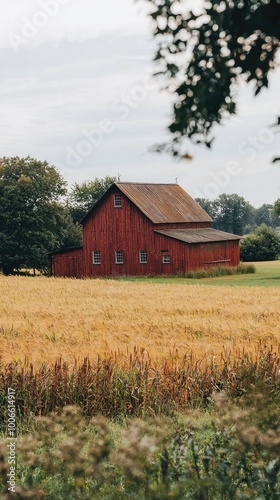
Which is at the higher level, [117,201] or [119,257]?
[117,201]

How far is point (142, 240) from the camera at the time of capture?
60625 millimetres

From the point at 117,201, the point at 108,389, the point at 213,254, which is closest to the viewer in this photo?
the point at 108,389

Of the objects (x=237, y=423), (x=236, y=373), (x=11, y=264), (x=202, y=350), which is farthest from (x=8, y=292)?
(x=11, y=264)

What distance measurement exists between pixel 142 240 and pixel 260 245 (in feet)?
105

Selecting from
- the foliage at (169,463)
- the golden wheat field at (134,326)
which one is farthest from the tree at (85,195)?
the foliage at (169,463)

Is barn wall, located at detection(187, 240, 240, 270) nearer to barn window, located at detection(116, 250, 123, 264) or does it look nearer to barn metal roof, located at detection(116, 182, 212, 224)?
barn metal roof, located at detection(116, 182, 212, 224)

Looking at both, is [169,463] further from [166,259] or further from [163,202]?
[163,202]

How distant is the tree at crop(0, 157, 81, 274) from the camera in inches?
2854

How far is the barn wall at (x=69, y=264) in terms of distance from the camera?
64.9 m

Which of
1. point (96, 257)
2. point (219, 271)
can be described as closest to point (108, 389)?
point (219, 271)

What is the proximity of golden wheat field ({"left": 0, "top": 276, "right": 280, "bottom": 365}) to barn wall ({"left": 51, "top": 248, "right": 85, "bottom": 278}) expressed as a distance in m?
31.9

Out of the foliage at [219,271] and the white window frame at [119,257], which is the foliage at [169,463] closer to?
the foliage at [219,271]

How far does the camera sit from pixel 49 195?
7712 cm

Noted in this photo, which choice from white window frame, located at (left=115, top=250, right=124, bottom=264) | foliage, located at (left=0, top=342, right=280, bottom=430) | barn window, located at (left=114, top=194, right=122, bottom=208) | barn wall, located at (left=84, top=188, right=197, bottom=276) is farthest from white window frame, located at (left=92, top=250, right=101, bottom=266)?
foliage, located at (left=0, top=342, right=280, bottom=430)
